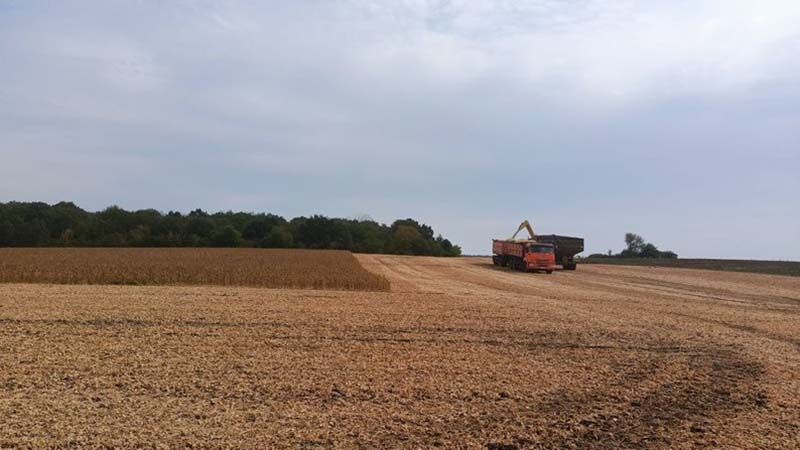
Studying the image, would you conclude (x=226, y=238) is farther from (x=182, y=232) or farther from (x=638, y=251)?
(x=638, y=251)

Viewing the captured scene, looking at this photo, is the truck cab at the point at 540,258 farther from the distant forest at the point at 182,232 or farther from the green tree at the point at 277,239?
the green tree at the point at 277,239

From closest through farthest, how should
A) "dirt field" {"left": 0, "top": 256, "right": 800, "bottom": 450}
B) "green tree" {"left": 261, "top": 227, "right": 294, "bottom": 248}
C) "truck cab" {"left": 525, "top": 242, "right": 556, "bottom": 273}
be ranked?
1. "dirt field" {"left": 0, "top": 256, "right": 800, "bottom": 450}
2. "truck cab" {"left": 525, "top": 242, "right": 556, "bottom": 273}
3. "green tree" {"left": 261, "top": 227, "right": 294, "bottom": 248}

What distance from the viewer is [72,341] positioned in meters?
11.3

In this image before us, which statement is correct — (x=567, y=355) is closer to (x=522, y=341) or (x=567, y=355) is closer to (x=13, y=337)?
(x=522, y=341)

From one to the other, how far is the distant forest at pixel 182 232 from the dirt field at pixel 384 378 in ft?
243

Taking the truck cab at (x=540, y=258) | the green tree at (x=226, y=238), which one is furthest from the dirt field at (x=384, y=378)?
the green tree at (x=226, y=238)

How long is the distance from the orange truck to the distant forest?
40.7 meters

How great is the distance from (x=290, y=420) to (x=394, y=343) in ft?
16.6

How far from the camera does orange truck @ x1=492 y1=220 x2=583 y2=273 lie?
43.9 metres

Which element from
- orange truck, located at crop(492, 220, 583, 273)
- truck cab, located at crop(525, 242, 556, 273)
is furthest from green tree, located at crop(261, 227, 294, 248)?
truck cab, located at crop(525, 242, 556, 273)

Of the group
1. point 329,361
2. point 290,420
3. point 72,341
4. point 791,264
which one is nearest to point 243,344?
point 329,361

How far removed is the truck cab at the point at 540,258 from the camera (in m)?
43.8

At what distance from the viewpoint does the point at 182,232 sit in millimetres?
90188

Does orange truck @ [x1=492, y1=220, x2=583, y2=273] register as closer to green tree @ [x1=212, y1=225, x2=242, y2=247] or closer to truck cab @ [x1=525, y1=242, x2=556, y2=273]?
→ truck cab @ [x1=525, y1=242, x2=556, y2=273]
